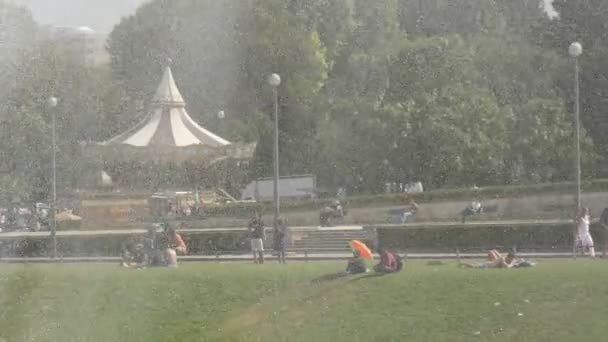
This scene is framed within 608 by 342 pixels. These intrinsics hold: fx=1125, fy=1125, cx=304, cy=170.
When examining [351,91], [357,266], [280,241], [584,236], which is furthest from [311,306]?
[351,91]

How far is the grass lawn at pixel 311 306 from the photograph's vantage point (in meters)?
18.2

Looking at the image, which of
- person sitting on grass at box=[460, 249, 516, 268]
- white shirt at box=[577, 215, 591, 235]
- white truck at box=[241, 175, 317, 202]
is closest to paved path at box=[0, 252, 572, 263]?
white shirt at box=[577, 215, 591, 235]

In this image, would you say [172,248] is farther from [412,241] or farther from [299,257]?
[412,241]

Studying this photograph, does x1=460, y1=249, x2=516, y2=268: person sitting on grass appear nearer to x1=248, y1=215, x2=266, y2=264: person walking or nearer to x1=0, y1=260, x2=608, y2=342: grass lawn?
x1=0, y1=260, x2=608, y2=342: grass lawn

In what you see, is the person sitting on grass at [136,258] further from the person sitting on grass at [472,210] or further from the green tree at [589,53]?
the green tree at [589,53]

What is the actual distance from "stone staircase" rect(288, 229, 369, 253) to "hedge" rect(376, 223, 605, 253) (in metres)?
1.66

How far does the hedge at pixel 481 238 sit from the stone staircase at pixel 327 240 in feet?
5.46

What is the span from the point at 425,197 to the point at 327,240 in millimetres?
8988

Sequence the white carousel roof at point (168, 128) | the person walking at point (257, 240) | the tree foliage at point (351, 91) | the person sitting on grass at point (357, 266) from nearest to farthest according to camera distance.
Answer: the person sitting on grass at point (357, 266), the person walking at point (257, 240), the white carousel roof at point (168, 128), the tree foliage at point (351, 91)

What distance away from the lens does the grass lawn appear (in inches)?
716

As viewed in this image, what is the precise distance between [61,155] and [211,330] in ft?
90.2

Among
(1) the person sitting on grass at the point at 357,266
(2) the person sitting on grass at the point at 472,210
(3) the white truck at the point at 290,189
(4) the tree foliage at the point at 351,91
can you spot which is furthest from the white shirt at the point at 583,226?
(3) the white truck at the point at 290,189

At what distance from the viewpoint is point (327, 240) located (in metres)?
37.2

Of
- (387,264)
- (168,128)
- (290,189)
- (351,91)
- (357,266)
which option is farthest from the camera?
(351,91)
